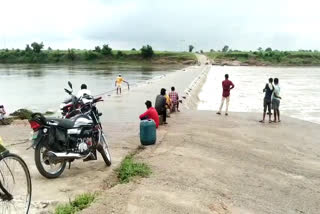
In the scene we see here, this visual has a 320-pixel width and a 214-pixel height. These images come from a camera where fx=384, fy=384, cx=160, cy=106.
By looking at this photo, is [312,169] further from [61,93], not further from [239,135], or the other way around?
[61,93]

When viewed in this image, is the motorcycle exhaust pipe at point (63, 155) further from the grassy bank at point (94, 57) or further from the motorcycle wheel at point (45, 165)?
the grassy bank at point (94, 57)

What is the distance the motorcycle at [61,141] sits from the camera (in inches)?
254

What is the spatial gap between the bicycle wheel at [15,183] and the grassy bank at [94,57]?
102655mm

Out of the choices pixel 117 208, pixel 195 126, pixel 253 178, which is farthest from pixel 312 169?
pixel 117 208

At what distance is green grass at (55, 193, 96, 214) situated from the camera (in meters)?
5.21

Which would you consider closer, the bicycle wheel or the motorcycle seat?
the bicycle wheel

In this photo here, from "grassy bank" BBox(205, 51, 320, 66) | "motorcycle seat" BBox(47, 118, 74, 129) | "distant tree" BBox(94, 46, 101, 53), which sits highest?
"distant tree" BBox(94, 46, 101, 53)

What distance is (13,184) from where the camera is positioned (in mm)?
4723

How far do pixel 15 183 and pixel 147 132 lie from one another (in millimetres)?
5068

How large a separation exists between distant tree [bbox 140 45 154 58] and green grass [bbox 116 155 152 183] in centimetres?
10428

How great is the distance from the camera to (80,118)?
7.13m

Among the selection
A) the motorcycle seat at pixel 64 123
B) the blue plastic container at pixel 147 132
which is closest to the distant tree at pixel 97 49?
the blue plastic container at pixel 147 132

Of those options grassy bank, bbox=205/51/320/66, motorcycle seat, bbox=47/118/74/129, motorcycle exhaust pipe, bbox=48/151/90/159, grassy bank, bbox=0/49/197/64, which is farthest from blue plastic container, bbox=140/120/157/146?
grassy bank, bbox=0/49/197/64

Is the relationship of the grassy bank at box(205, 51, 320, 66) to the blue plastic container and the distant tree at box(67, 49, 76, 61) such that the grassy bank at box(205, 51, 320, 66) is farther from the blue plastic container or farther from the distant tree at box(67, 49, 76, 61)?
the blue plastic container
